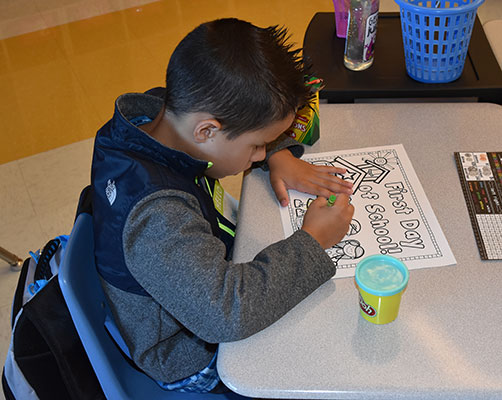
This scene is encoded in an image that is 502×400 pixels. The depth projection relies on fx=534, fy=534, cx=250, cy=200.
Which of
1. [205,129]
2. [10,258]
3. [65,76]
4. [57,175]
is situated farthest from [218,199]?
[65,76]

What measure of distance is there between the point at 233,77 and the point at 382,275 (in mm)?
391

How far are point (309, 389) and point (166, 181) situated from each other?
15.1 inches

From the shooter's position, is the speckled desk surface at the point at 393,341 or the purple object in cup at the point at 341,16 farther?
the purple object in cup at the point at 341,16

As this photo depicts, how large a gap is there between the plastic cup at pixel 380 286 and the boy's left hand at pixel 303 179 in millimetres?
247

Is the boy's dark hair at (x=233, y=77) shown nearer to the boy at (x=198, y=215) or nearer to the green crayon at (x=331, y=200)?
the boy at (x=198, y=215)

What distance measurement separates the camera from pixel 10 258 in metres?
1.87

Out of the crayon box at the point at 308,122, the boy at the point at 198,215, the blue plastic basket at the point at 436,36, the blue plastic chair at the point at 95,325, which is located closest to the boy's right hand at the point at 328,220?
the boy at the point at 198,215

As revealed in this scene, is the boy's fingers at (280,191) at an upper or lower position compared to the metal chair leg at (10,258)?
upper

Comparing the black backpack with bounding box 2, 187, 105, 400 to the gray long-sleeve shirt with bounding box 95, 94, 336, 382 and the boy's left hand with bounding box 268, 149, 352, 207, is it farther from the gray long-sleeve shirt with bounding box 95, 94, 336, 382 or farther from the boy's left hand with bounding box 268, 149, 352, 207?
the boy's left hand with bounding box 268, 149, 352, 207

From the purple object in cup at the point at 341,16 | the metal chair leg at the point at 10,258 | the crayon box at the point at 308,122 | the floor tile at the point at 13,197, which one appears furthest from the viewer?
the floor tile at the point at 13,197

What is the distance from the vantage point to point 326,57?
1.40 meters

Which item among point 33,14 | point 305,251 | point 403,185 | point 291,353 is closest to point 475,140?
point 403,185

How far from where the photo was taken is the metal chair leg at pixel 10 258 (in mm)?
1831

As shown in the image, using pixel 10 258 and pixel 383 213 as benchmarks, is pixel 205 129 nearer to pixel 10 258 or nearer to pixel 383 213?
pixel 383 213
